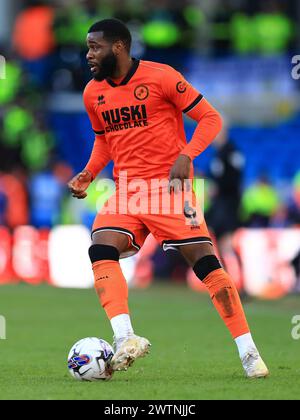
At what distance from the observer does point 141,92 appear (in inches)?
322

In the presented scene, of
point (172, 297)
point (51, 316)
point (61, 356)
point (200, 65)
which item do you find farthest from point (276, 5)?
point (61, 356)

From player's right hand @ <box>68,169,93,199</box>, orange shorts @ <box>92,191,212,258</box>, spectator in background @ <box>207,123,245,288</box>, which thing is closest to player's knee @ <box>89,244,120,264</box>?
orange shorts @ <box>92,191,212,258</box>

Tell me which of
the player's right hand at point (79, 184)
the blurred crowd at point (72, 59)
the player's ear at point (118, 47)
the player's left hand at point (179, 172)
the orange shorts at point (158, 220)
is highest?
the blurred crowd at point (72, 59)

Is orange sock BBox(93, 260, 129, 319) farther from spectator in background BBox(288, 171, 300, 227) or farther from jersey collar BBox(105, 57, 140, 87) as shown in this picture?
spectator in background BBox(288, 171, 300, 227)

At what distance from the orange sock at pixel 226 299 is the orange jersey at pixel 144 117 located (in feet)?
2.65

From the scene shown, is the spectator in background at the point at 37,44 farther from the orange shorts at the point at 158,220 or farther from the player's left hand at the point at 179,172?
the player's left hand at the point at 179,172

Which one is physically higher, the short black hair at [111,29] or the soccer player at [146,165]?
the short black hair at [111,29]

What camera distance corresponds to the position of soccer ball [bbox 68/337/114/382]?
25.6 ft

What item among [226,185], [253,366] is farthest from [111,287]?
[226,185]

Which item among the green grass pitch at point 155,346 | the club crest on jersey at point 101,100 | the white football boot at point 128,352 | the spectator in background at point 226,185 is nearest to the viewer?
the green grass pitch at point 155,346

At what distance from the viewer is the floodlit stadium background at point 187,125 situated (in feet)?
59.3

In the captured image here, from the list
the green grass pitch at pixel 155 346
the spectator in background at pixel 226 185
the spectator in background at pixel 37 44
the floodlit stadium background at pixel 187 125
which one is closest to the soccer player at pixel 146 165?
the green grass pitch at pixel 155 346

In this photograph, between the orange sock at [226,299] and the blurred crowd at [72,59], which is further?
the blurred crowd at [72,59]

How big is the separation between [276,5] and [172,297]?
359 inches
